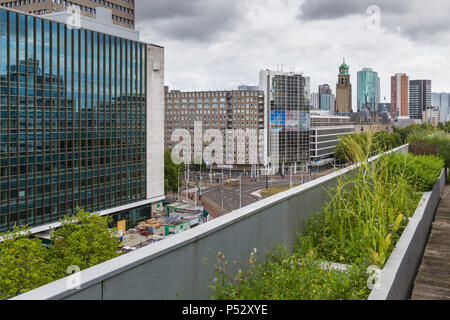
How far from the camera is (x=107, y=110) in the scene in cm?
4375

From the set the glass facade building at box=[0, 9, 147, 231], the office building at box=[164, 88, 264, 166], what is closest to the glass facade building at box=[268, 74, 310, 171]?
the office building at box=[164, 88, 264, 166]

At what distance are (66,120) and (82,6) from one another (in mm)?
30250

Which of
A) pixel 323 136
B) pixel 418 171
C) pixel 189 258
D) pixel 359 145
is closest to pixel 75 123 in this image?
pixel 418 171

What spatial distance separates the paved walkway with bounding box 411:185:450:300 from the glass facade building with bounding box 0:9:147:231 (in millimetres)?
33412

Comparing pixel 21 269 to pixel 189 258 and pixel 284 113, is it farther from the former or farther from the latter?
pixel 284 113

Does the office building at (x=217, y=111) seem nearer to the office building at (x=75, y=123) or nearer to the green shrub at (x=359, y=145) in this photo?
the office building at (x=75, y=123)

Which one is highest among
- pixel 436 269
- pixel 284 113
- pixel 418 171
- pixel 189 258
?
pixel 284 113

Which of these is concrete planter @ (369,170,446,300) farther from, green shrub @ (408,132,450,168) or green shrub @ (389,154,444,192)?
green shrub @ (408,132,450,168)

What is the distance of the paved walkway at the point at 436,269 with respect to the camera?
139 inches

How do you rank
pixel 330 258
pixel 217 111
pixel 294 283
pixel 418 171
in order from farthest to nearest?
pixel 217 111, pixel 418 171, pixel 330 258, pixel 294 283

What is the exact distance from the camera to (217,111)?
9588 centimetres

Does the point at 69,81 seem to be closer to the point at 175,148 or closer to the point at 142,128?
the point at 142,128
